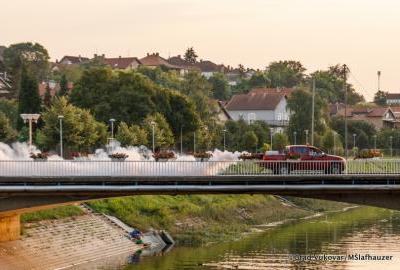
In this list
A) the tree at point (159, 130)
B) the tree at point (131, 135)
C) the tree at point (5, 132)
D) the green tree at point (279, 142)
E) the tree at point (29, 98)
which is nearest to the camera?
the tree at point (131, 135)

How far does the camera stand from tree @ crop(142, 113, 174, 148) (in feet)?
356

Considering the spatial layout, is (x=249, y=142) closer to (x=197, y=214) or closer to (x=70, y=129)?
(x=70, y=129)

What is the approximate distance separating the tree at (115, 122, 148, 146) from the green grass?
2643 centimetres

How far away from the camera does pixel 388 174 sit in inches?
2133

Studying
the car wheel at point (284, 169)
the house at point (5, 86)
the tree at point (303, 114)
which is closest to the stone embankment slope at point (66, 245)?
the car wheel at point (284, 169)

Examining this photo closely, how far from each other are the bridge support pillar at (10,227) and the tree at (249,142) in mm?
70942

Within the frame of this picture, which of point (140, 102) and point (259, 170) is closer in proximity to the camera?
point (259, 170)

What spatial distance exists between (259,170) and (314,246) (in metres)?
17.5

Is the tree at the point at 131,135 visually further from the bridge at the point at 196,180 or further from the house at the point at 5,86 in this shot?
the house at the point at 5,86

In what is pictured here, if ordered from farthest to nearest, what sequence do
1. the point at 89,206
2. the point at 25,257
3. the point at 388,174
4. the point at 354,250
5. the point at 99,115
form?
the point at 99,115 → the point at 89,206 → the point at 354,250 → the point at 25,257 → the point at 388,174

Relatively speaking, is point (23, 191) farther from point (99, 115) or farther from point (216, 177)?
point (99, 115)

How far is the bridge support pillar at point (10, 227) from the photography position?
205 ft

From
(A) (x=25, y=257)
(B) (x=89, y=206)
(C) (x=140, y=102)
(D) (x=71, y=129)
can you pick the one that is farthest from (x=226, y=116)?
(A) (x=25, y=257)

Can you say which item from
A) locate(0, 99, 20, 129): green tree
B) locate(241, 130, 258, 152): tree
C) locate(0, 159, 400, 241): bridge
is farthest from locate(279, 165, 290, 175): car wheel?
locate(241, 130, 258, 152): tree
